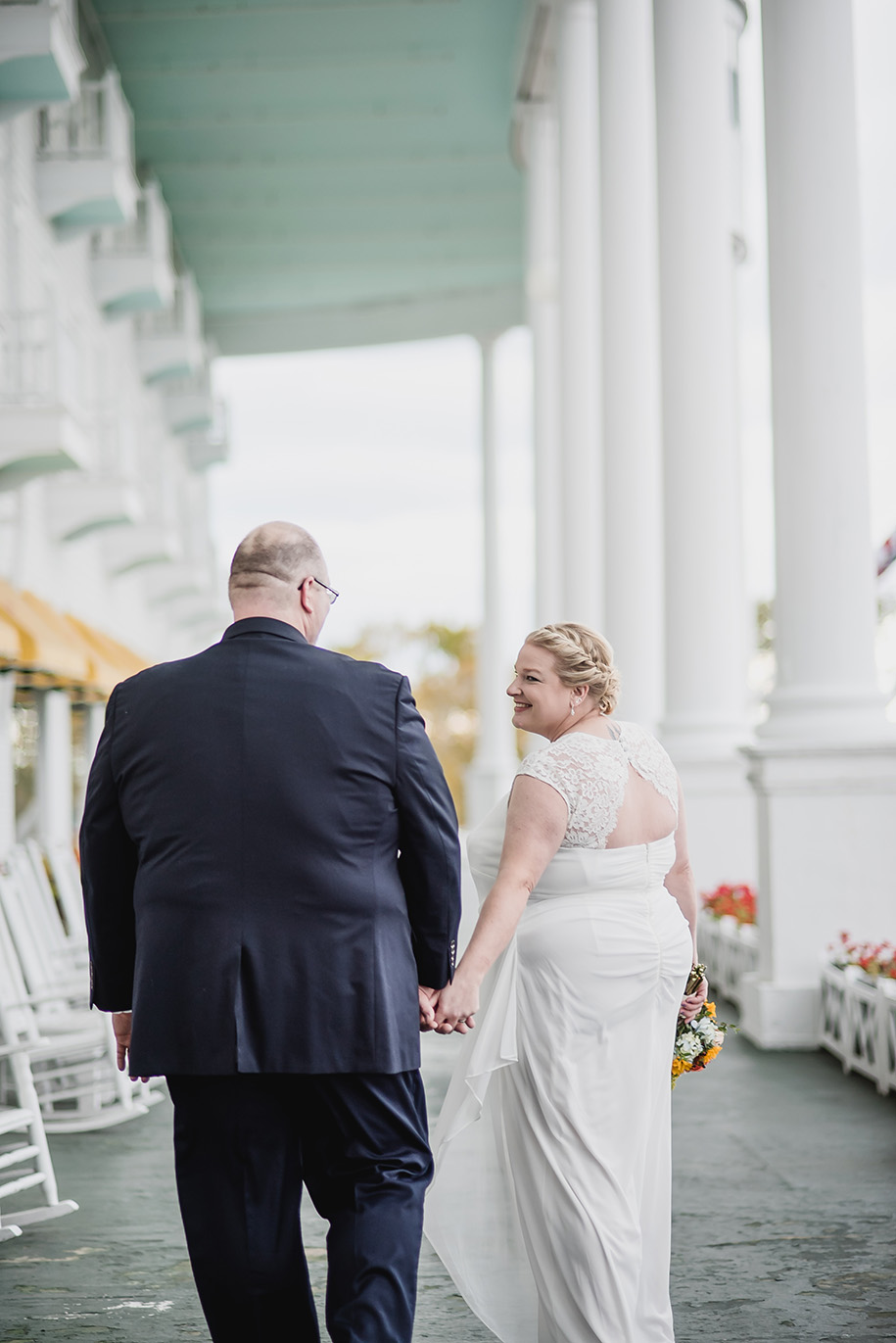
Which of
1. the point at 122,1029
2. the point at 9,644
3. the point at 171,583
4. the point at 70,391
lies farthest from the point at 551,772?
the point at 171,583

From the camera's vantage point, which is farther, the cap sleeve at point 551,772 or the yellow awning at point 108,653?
the yellow awning at point 108,653

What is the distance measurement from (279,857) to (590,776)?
3.07 feet

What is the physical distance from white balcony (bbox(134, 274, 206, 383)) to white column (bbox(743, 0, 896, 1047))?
1695 centimetres

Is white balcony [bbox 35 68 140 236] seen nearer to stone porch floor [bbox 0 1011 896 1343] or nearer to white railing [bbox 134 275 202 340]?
white railing [bbox 134 275 202 340]

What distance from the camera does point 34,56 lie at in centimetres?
1276

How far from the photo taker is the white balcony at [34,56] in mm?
12648

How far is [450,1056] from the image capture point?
809 centimetres

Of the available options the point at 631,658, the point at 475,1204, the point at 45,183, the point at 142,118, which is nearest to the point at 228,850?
the point at 475,1204

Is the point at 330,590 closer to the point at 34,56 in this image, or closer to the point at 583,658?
the point at 583,658

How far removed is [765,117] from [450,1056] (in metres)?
5.48

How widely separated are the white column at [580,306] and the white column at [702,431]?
5290mm

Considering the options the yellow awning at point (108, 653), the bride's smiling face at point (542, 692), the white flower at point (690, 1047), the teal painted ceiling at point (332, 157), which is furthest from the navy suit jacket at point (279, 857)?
the teal painted ceiling at point (332, 157)

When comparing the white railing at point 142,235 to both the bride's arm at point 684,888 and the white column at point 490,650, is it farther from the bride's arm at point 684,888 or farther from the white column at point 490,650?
the bride's arm at point 684,888

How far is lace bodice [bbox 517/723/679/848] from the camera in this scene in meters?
3.59
